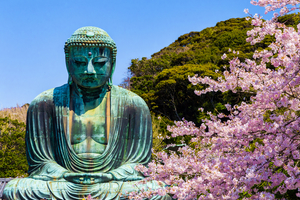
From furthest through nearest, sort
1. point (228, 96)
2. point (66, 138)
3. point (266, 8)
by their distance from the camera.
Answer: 1. point (228, 96)
2. point (66, 138)
3. point (266, 8)

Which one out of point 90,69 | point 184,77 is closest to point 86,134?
point 90,69

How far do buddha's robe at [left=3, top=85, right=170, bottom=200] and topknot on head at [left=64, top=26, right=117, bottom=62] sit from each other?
0.78m

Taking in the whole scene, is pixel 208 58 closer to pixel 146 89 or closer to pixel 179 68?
pixel 179 68

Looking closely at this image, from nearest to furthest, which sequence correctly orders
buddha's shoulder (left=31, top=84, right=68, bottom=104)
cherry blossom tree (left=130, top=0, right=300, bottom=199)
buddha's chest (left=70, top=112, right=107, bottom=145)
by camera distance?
cherry blossom tree (left=130, top=0, right=300, bottom=199)
buddha's chest (left=70, top=112, right=107, bottom=145)
buddha's shoulder (left=31, top=84, right=68, bottom=104)

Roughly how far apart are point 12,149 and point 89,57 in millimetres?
11806

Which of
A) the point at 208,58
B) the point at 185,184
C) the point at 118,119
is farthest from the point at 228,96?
the point at 185,184

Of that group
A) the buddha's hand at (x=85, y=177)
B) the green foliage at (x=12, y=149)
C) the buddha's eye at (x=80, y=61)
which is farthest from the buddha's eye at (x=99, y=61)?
the green foliage at (x=12, y=149)

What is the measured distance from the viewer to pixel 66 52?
661cm

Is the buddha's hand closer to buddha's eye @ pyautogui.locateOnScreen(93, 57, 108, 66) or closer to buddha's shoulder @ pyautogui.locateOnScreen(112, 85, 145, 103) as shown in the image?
buddha's shoulder @ pyautogui.locateOnScreen(112, 85, 145, 103)

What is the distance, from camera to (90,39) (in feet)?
21.0

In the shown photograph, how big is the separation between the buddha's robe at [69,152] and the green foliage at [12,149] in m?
9.84

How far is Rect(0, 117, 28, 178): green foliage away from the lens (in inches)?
637

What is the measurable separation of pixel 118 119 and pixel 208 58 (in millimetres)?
22329

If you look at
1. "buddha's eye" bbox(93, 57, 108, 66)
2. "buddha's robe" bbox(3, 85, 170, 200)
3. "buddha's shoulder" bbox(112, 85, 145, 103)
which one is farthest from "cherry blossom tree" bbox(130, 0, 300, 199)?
"buddha's eye" bbox(93, 57, 108, 66)
